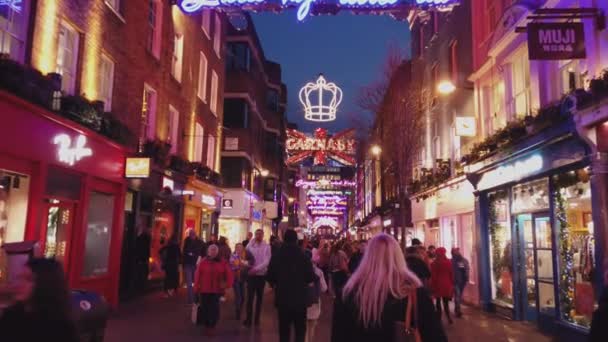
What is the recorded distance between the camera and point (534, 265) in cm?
1306

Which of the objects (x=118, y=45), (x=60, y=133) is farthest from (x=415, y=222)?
(x=60, y=133)

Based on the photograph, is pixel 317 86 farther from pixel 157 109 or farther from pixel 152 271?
pixel 152 271

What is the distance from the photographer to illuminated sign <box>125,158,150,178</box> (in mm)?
14609

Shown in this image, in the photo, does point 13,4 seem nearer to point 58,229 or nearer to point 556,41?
point 58,229

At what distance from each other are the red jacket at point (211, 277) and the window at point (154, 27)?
9.46 metres

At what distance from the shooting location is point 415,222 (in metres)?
27.8

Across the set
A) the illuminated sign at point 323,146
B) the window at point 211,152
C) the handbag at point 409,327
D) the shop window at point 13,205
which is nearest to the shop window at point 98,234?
the shop window at point 13,205

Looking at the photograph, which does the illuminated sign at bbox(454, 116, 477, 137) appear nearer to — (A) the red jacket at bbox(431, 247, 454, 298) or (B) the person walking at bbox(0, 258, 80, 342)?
(A) the red jacket at bbox(431, 247, 454, 298)

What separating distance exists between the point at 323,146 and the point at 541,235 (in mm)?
26616

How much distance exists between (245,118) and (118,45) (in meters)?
18.6

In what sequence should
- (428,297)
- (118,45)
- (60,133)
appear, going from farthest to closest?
(118,45) < (60,133) < (428,297)

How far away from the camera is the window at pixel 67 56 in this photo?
475 inches

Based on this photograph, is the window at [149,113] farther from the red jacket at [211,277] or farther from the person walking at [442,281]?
the person walking at [442,281]

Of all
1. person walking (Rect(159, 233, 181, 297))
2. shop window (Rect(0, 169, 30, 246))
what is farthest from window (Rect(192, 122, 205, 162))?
shop window (Rect(0, 169, 30, 246))
